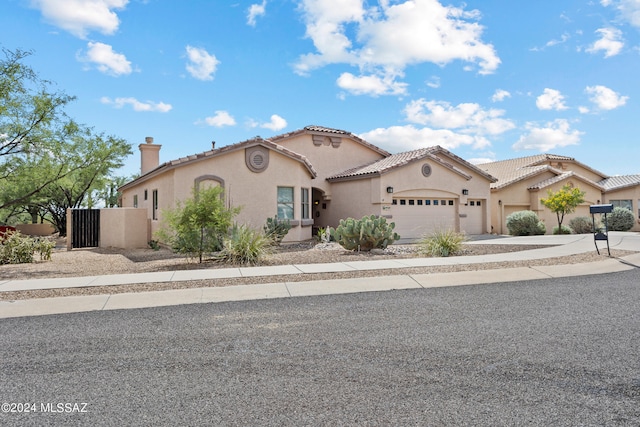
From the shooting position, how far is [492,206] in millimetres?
29062

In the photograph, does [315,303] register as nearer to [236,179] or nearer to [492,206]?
[236,179]

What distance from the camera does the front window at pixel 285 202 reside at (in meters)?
19.4

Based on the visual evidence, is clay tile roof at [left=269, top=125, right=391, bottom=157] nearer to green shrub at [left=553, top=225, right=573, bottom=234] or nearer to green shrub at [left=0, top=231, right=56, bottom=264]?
green shrub at [left=553, top=225, right=573, bottom=234]

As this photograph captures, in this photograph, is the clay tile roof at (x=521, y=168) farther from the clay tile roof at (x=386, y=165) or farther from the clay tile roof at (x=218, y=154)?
the clay tile roof at (x=218, y=154)

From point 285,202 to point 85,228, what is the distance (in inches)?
359

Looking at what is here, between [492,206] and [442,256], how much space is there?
16789mm

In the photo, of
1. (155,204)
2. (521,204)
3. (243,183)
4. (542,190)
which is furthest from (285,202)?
(542,190)

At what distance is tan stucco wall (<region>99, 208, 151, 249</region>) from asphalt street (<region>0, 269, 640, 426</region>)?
1312cm

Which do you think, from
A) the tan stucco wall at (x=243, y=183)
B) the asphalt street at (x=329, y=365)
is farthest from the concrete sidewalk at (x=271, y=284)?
the tan stucco wall at (x=243, y=183)

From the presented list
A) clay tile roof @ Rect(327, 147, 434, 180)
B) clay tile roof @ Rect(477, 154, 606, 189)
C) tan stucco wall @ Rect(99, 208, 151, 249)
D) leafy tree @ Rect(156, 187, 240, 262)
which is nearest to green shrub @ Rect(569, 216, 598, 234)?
clay tile roof @ Rect(477, 154, 606, 189)

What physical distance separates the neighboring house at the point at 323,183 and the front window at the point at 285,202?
4 centimetres

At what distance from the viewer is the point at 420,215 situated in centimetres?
2352

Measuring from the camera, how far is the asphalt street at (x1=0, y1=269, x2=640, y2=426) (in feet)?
12.4

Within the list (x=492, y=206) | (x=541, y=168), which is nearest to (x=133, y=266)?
(x=492, y=206)
